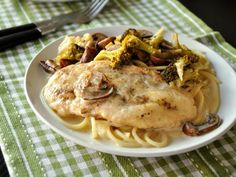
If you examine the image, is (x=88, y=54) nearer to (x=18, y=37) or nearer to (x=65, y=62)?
(x=65, y=62)

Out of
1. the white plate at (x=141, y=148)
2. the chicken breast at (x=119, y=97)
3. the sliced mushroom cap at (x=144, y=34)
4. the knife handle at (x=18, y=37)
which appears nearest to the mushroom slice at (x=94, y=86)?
the chicken breast at (x=119, y=97)

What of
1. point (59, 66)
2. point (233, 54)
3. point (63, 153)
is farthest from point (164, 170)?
point (233, 54)

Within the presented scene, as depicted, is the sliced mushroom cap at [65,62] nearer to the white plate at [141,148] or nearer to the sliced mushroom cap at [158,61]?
the white plate at [141,148]

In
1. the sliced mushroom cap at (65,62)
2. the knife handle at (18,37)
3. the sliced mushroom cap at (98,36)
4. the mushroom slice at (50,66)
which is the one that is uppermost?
the sliced mushroom cap at (98,36)

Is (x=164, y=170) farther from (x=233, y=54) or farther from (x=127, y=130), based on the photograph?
(x=233, y=54)

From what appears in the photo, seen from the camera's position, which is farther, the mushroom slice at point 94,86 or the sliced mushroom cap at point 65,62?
the sliced mushroom cap at point 65,62

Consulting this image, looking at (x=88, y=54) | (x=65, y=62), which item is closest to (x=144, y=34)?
(x=88, y=54)
